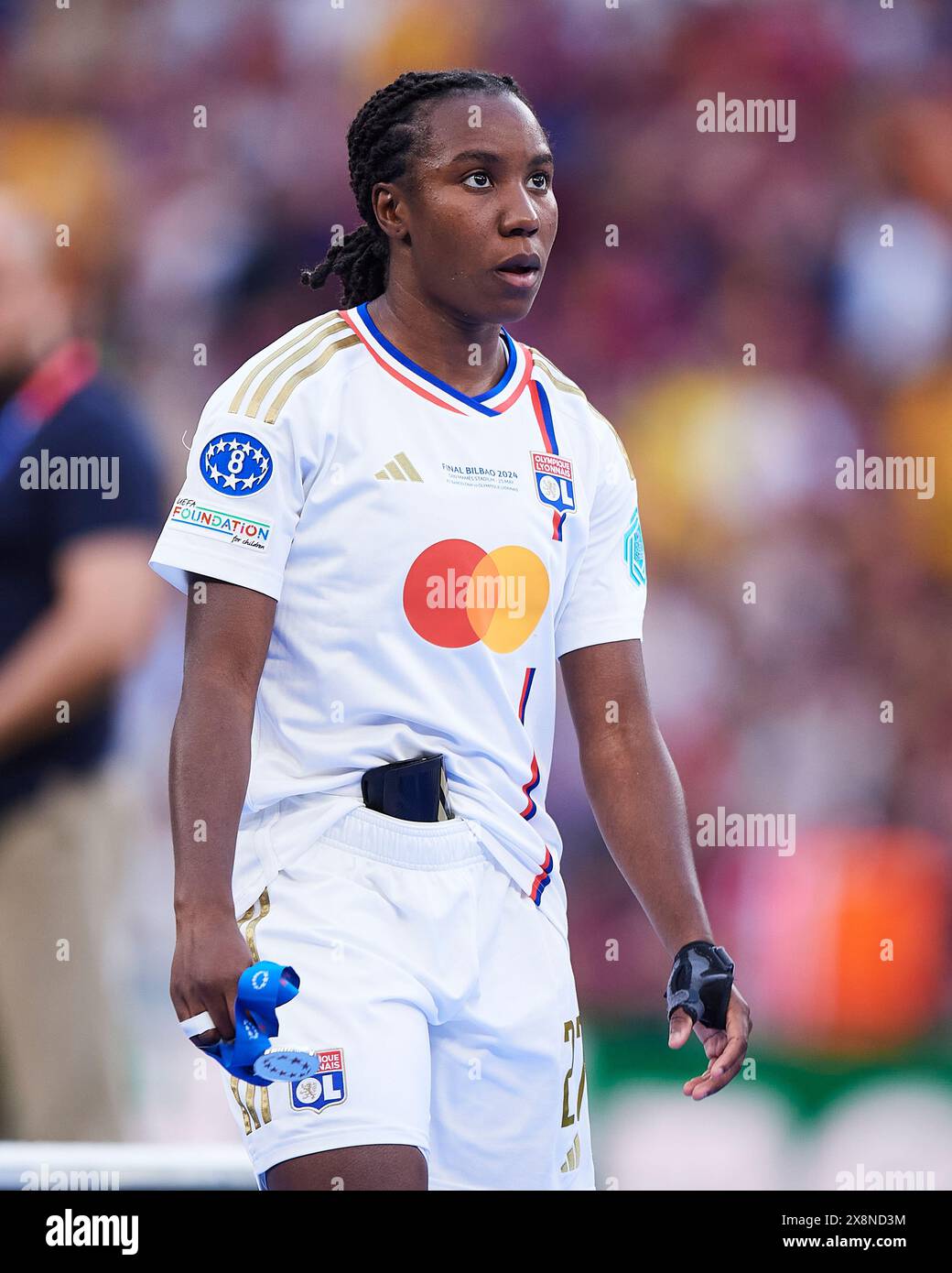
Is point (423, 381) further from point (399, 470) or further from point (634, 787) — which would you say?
point (634, 787)

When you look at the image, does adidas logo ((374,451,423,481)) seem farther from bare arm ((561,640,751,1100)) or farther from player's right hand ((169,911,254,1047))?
player's right hand ((169,911,254,1047))

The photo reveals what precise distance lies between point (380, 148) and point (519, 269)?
30 cm

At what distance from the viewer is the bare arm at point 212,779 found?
193cm

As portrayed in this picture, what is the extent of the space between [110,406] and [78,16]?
→ 180 cm

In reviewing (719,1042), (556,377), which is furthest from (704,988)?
(556,377)

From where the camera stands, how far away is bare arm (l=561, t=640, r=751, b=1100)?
2344mm

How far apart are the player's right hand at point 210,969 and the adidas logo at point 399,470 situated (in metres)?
0.58

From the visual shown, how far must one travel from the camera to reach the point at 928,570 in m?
5.11

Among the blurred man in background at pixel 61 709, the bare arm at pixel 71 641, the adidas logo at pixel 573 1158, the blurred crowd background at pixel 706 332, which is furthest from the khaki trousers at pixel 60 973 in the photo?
the adidas logo at pixel 573 1158

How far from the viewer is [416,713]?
212 centimetres

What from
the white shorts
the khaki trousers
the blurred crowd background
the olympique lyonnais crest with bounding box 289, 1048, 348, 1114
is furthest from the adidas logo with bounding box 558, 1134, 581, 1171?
the blurred crowd background

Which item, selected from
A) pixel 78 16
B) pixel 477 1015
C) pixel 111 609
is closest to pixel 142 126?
pixel 78 16

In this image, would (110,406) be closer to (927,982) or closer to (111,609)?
(111,609)

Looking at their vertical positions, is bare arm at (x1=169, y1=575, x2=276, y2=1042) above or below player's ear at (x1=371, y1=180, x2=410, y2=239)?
below
